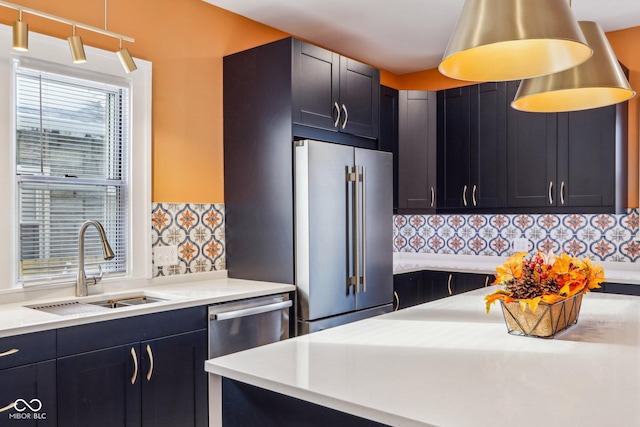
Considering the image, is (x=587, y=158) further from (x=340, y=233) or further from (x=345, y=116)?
(x=340, y=233)

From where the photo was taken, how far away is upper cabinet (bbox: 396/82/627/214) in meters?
3.78

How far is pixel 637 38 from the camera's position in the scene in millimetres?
3959

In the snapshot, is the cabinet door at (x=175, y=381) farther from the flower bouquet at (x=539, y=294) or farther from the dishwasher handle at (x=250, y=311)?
the flower bouquet at (x=539, y=294)

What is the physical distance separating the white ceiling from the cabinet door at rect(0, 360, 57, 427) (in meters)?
2.46

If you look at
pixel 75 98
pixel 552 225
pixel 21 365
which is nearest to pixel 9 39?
pixel 75 98

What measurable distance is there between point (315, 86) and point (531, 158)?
1.85m

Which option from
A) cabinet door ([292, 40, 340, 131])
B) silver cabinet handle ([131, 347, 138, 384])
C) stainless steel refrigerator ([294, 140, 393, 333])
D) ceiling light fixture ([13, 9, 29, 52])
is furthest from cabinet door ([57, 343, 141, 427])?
cabinet door ([292, 40, 340, 131])

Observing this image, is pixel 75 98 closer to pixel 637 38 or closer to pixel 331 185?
pixel 331 185

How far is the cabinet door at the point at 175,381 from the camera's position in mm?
2393

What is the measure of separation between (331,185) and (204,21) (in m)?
1.37

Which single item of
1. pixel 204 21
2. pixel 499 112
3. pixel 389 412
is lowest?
pixel 389 412

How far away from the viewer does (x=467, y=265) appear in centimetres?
441

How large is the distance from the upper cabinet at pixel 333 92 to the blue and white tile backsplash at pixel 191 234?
856 millimetres

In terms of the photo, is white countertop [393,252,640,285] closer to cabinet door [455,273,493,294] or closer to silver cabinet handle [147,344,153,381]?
cabinet door [455,273,493,294]
